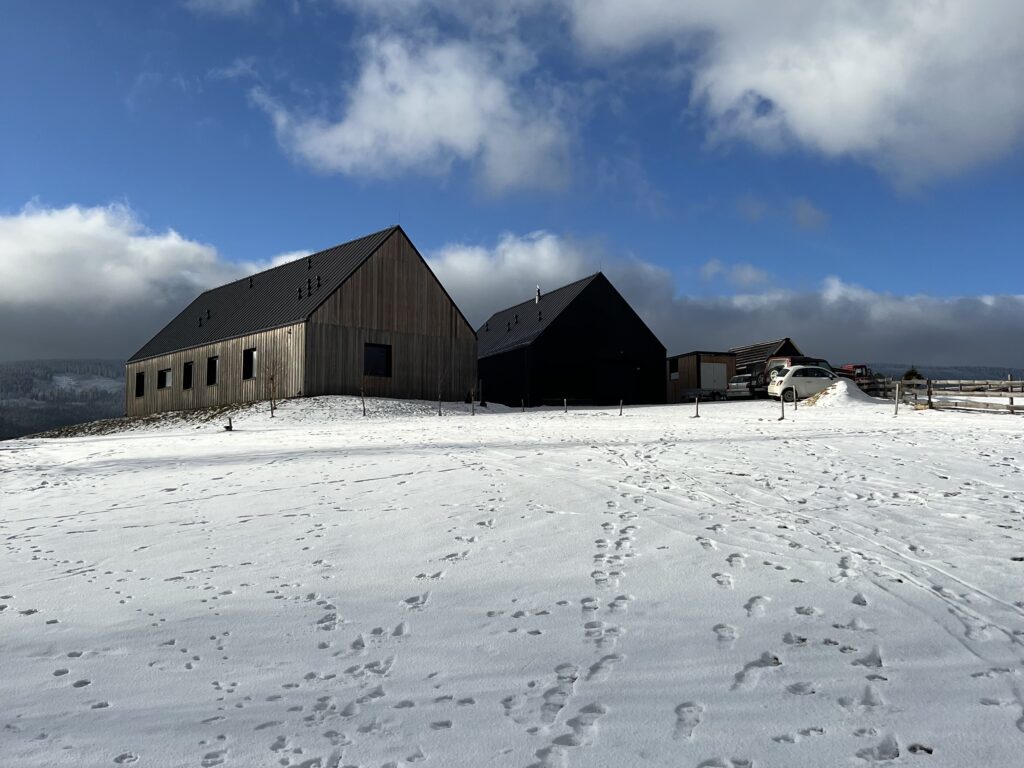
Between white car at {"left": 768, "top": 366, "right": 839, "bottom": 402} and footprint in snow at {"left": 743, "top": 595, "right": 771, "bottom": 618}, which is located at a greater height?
white car at {"left": 768, "top": 366, "right": 839, "bottom": 402}

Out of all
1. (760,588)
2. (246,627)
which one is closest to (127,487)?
(246,627)

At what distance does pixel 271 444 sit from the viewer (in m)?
18.3

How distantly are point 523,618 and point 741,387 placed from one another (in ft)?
106

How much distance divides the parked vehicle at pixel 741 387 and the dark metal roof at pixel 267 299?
57.4ft

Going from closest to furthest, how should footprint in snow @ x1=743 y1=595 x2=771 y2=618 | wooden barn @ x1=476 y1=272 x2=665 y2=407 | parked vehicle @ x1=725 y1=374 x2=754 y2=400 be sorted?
footprint in snow @ x1=743 y1=595 x2=771 y2=618, parked vehicle @ x1=725 y1=374 x2=754 y2=400, wooden barn @ x1=476 y1=272 x2=665 y2=407

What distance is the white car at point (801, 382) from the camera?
96.7ft

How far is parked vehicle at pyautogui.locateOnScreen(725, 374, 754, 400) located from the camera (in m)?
35.8

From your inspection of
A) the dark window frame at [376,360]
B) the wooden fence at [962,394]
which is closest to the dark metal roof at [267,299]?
the dark window frame at [376,360]

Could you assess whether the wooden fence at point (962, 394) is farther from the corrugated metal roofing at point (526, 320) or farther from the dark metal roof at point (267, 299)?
the dark metal roof at point (267, 299)

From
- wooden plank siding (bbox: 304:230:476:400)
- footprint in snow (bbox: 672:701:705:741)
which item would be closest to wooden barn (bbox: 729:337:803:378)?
Answer: wooden plank siding (bbox: 304:230:476:400)

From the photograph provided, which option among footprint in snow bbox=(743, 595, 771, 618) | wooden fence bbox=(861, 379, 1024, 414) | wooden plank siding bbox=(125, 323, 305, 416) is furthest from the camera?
wooden plank siding bbox=(125, 323, 305, 416)

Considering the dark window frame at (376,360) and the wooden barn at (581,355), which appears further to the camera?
the wooden barn at (581,355)

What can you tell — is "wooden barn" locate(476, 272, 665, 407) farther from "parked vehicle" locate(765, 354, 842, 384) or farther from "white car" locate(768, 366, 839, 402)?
"white car" locate(768, 366, 839, 402)

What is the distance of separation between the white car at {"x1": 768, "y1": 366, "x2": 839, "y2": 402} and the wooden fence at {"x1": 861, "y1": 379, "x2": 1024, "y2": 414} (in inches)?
103
